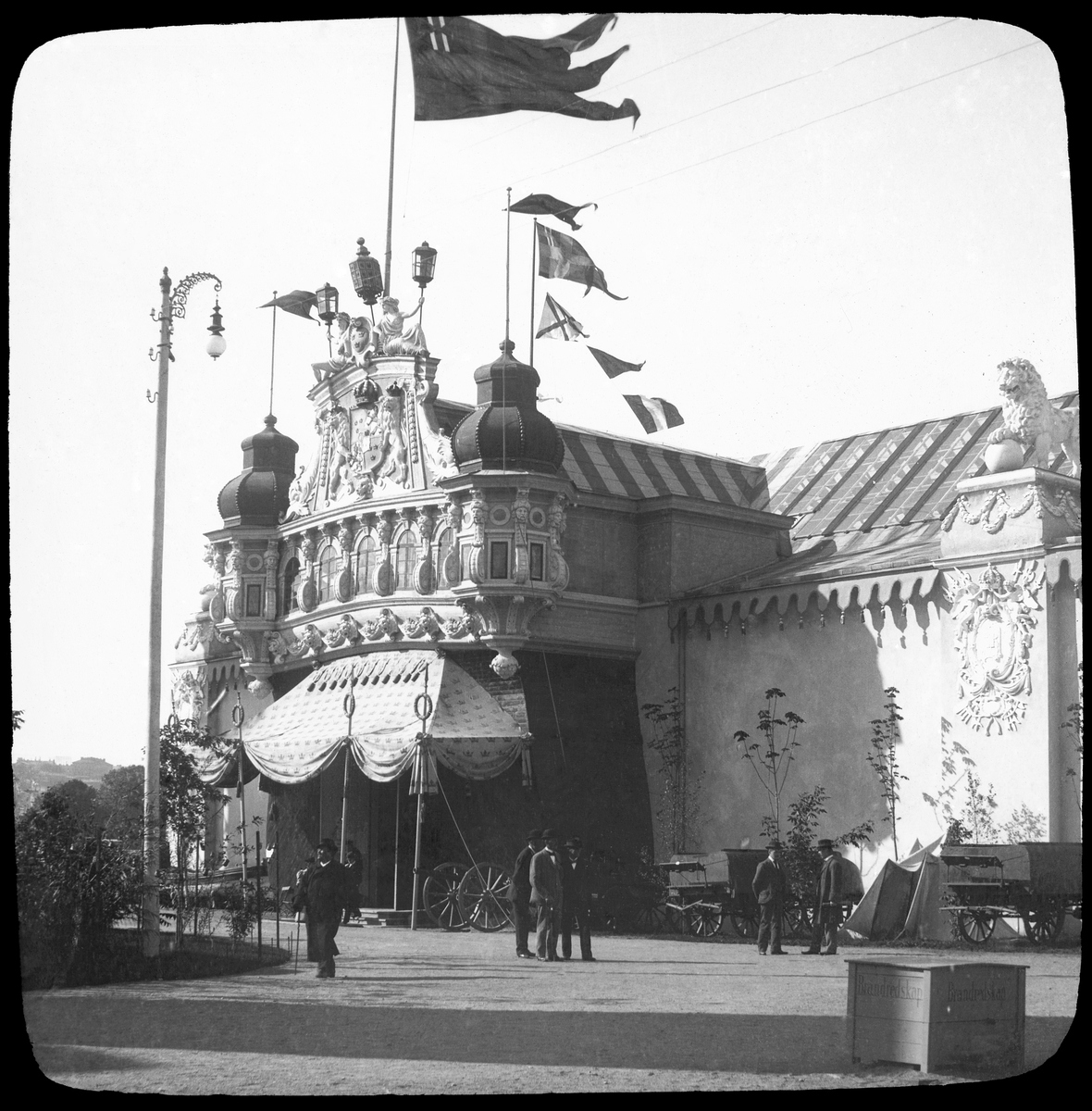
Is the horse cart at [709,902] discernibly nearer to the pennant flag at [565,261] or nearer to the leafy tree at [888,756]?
the leafy tree at [888,756]

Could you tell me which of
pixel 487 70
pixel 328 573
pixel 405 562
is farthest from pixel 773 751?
pixel 487 70

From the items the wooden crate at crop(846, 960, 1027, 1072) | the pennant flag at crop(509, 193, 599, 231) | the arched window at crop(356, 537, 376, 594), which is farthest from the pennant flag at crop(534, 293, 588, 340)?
the wooden crate at crop(846, 960, 1027, 1072)

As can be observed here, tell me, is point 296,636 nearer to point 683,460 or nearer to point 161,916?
point 683,460

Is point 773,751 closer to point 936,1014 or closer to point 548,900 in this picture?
point 548,900

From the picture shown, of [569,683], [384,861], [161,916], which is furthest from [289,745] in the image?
[161,916]

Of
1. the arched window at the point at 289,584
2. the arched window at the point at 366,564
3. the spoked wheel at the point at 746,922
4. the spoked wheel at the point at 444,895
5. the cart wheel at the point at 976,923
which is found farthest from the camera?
the arched window at the point at 289,584

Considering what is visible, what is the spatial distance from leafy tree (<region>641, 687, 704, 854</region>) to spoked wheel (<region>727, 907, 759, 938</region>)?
208 cm

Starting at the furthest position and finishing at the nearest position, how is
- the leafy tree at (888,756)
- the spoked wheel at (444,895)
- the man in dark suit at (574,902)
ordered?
the spoked wheel at (444,895) < the leafy tree at (888,756) < the man in dark suit at (574,902)

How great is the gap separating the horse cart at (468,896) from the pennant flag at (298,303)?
29.9ft

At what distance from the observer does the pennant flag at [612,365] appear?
2417 centimetres

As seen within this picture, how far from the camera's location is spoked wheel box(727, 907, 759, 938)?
27.1 meters

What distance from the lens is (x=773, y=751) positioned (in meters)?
28.2

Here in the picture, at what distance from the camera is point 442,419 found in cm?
3067

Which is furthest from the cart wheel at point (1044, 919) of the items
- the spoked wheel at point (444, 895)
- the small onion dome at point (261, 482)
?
the small onion dome at point (261, 482)
